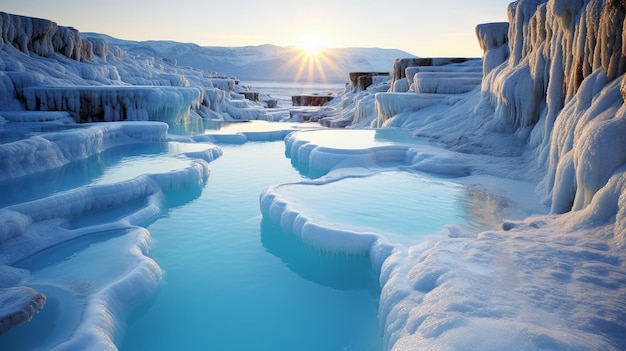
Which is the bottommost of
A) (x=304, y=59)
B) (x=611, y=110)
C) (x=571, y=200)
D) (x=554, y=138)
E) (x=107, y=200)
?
(x=107, y=200)

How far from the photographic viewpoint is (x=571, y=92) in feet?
19.1

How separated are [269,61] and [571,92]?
12701cm

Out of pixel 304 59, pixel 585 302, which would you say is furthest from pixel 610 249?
pixel 304 59

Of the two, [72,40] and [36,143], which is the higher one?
[72,40]

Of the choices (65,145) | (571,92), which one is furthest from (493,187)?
(65,145)

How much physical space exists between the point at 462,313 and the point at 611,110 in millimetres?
3203

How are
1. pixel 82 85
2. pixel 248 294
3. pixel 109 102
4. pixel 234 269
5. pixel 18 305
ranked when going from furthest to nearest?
pixel 82 85 → pixel 109 102 → pixel 234 269 → pixel 248 294 → pixel 18 305

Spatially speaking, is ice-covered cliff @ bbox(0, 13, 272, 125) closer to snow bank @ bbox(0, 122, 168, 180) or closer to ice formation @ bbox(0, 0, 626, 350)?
ice formation @ bbox(0, 0, 626, 350)

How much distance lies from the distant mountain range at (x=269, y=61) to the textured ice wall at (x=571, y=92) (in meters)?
108

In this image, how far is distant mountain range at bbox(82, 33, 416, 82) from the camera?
116 m

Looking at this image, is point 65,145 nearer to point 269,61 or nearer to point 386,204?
point 386,204

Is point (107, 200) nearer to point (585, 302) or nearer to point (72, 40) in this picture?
point (585, 302)

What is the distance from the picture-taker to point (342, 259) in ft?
14.0

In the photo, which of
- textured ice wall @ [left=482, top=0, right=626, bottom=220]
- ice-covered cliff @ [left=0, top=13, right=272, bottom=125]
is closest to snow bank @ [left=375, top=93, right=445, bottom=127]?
textured ice wall @ [left=482, top=0, right=626, bottom=220]
